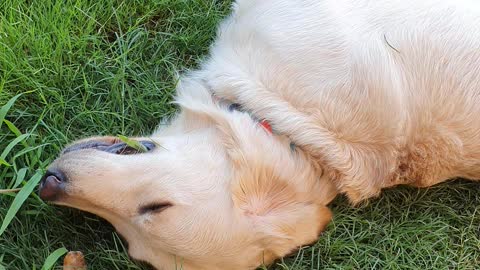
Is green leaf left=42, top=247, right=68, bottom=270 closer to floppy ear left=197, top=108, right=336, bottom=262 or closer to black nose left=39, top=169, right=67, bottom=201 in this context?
black nose left=39, top=169, right=67, bottom=201

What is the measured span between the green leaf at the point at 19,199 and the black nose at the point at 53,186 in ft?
0.57

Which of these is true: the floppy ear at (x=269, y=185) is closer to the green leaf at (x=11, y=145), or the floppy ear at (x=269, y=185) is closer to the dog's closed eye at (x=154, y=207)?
the dog's closed eye at (x=154, y=207)

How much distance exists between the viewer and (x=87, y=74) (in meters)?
3.35

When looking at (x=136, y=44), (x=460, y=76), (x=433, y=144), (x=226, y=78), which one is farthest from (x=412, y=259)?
(x=136, y=44)

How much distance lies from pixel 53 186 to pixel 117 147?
330 mm

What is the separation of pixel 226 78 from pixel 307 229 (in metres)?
0.73

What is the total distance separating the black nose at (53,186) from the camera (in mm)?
2641

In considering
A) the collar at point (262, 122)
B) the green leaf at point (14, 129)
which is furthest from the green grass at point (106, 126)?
the collar at point (262, 122)

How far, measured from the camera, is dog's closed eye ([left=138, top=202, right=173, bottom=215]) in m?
2.60

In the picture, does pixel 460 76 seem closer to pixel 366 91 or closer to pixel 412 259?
pixel 366 91

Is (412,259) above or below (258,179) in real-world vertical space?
below

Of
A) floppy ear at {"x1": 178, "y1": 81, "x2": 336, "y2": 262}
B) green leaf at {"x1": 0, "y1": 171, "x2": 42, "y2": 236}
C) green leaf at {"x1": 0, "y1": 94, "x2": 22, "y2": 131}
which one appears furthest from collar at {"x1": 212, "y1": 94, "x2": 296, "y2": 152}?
green leaf at {"x1": 0, "y1": 94, "x2": 22, "y2": 131}

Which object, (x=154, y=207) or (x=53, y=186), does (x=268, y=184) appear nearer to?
(x=154, y=207)

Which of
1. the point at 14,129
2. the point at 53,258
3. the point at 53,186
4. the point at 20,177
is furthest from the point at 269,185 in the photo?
the point at 14,129
